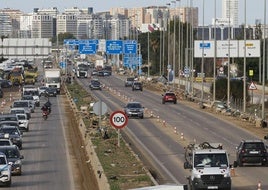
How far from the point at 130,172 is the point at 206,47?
304 ft

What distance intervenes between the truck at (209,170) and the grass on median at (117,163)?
1.39 metres

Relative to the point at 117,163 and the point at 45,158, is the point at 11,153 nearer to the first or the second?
the point at 117,163

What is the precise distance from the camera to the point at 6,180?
116ft

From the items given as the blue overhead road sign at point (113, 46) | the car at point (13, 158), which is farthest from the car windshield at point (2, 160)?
the blue overhead road sign at point (113, 46)

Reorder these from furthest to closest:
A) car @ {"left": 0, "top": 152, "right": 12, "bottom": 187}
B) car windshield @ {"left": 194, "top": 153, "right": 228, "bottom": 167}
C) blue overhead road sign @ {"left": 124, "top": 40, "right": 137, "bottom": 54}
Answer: blue overhead road sign @ {"left": 124, "top": 40, "right": 137, "bottom": 54}
car @ {"left": 0, "top": 152, "right": 12, "bottom": 187}
car windshield @ {"left": 194, "top": 153, "right": 228, "bottom": 167}

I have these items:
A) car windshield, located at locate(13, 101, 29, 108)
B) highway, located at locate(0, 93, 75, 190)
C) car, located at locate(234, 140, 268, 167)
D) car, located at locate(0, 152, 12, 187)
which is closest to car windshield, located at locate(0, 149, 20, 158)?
highway, located at locate(0, 93, 75, 190)

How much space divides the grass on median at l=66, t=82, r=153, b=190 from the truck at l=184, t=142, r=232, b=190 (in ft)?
4.57

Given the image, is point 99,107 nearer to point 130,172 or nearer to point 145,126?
point 130,172

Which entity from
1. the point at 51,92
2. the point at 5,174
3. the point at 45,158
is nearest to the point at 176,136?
the point at 45,158

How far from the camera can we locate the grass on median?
110 feet

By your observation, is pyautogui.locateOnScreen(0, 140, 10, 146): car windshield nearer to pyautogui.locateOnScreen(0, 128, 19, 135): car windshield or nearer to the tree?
pyautogui.locateOnScreen(0, 128, 19, 135): car windshield

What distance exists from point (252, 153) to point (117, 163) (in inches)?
214

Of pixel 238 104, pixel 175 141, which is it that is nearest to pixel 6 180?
pixel 175 141

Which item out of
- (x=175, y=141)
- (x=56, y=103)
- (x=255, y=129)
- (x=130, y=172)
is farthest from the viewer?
(x=56, y=103)
